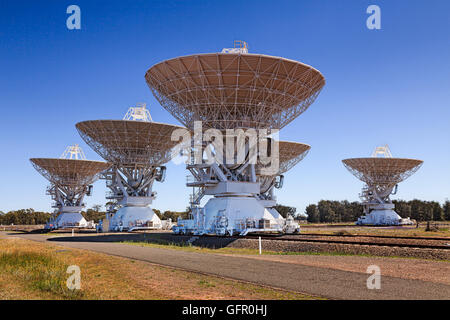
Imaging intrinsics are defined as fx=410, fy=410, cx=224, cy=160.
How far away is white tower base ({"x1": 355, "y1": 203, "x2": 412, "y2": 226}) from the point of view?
211 feet

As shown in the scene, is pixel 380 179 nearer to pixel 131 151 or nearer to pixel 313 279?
pixel 131 151

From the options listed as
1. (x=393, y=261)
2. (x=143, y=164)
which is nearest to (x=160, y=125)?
(x=143, y=164)

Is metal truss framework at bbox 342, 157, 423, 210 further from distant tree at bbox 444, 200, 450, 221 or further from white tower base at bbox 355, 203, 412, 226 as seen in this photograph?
distant tree at bbox 444, 200, 450, 221

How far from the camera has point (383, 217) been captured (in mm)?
65125

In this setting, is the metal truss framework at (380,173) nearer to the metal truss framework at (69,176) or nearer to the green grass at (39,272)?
the metal truss framework at (69,176)

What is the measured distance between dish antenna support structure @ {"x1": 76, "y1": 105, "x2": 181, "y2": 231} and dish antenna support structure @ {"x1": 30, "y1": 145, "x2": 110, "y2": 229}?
41.8 feet

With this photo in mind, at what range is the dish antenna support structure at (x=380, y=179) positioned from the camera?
6175 cm

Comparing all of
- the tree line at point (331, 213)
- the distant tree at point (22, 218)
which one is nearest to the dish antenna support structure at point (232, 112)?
the tree line at point (331, 213)

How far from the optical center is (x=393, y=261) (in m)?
16.0

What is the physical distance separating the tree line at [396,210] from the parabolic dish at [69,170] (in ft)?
206

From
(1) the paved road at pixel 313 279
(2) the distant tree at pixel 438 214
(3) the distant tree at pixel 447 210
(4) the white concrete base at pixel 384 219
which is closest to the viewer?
(1) the paved road at pixel 313 279

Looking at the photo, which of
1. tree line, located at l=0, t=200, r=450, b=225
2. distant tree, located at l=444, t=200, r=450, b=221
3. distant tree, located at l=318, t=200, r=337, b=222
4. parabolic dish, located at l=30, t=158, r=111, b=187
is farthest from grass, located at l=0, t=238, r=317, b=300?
distant tree, located at l=444, t=200, r=450, b=221
